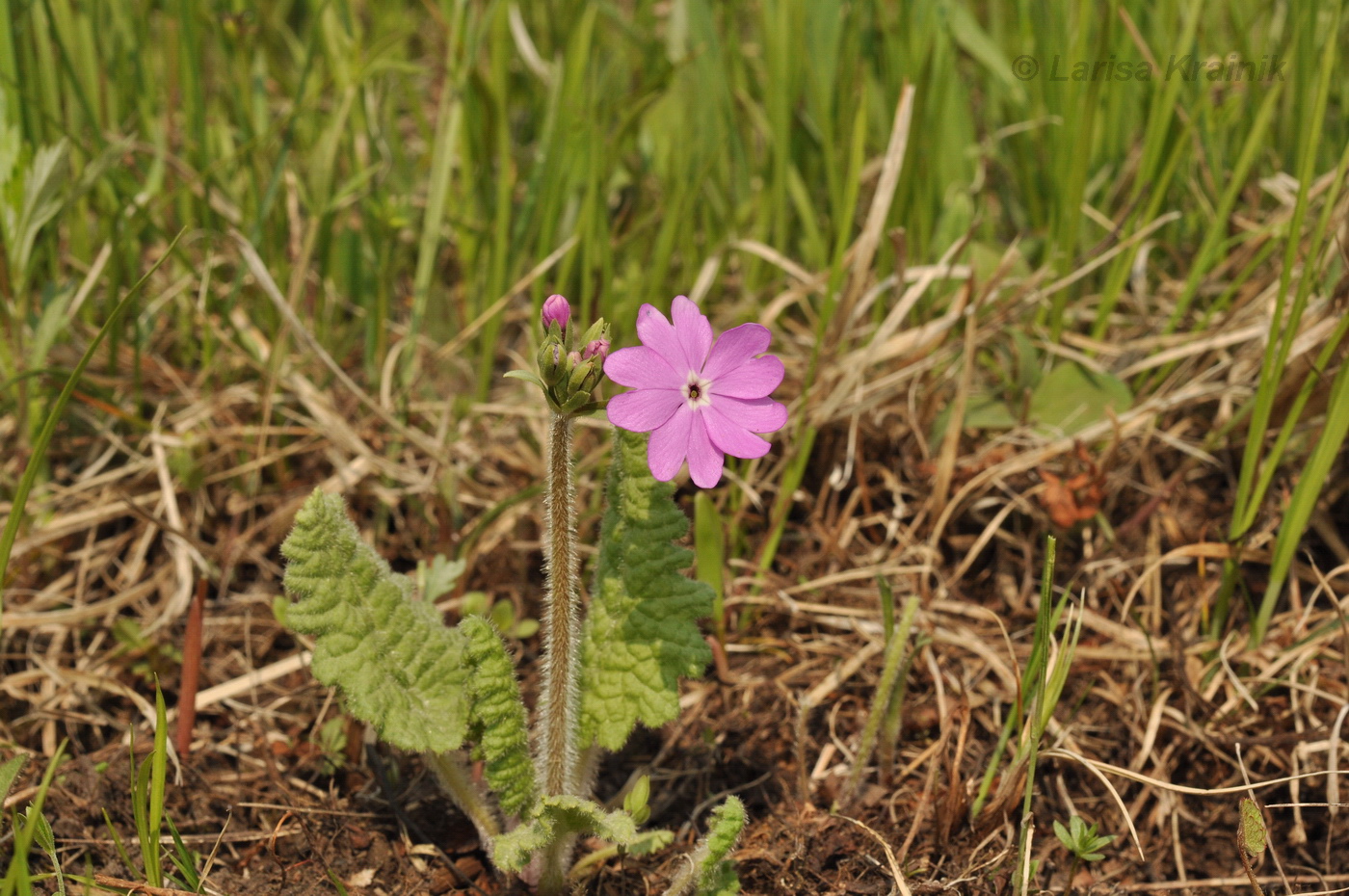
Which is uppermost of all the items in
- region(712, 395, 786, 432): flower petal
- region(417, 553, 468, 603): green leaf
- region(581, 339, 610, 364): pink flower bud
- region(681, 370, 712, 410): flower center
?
region(581, 339, 610, 364): pink flower bud

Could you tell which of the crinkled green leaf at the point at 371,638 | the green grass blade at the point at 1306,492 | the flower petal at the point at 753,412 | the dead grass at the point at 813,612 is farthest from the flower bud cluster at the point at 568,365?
the green grass blade at the point at 1306,492

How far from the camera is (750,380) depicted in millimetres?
1847

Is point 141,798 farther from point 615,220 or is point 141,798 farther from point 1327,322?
point 1327,322

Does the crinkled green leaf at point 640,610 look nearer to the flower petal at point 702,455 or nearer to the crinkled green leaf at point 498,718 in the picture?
the crinkled green leaf at point 498,718

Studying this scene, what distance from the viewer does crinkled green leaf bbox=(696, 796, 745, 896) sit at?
1934 mm

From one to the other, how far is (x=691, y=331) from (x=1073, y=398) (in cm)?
162

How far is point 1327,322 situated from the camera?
9.16 feet

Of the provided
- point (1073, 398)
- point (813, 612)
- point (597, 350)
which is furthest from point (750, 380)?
point (1073, 398)

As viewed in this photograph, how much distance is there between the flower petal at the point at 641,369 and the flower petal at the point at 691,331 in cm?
5

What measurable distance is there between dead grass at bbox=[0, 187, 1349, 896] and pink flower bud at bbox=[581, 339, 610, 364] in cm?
106

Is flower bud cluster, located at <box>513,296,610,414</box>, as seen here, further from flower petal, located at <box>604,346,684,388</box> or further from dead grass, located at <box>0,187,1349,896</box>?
dead grass, located at <box>0,187,1349,896</box>

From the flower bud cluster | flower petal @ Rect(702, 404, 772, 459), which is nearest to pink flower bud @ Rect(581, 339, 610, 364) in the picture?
the flower bud cluster

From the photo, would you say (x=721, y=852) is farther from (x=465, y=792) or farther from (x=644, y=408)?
(x=644, y=408)

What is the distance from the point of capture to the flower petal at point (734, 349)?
1.83m
